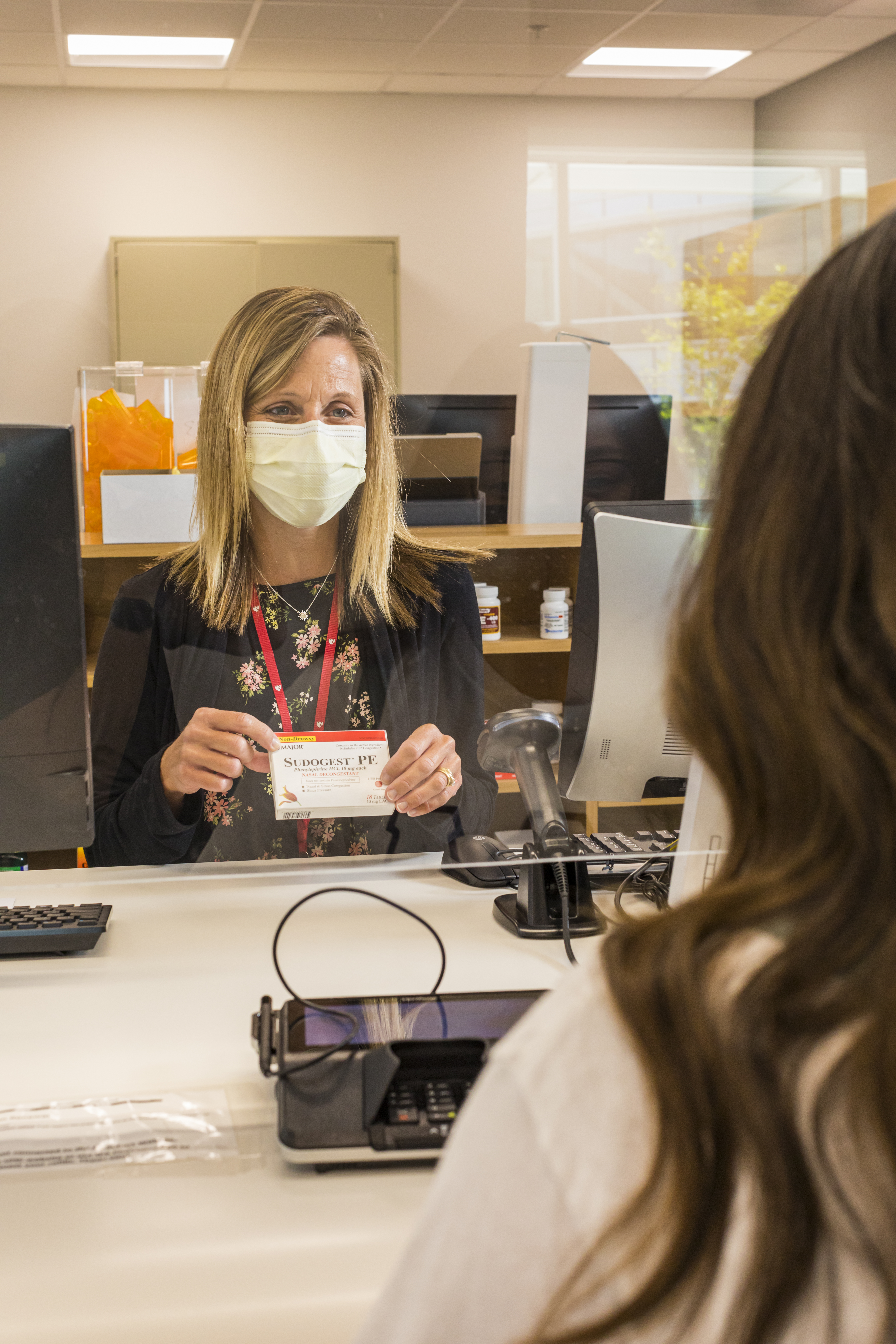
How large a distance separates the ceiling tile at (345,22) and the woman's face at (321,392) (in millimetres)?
421

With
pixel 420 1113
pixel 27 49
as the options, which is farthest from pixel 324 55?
pixel 420 1113

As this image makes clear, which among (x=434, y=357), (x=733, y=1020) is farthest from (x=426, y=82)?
(x=733, y=1020)

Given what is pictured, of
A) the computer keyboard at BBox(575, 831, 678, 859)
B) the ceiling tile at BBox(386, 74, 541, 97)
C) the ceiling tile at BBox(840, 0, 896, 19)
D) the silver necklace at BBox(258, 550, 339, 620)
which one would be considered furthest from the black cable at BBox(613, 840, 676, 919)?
the ceiling tile at BBox(840, 0, 896, 19)

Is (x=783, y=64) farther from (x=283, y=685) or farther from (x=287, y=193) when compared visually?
(x=283, y=685)

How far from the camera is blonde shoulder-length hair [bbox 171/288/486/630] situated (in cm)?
147

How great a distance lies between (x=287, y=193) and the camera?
1541 millimetres

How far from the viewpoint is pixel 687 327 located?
5.65 ft

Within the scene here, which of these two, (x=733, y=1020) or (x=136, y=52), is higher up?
(x=136, y=52)

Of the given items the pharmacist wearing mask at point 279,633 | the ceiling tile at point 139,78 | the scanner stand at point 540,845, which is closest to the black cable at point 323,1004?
the scanner stand at point 540,845

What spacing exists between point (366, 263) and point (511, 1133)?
139cm

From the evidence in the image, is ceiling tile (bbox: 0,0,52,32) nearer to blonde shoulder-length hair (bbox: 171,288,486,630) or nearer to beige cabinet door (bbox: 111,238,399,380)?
beige cabinet door (bbox: 111,238,399,380)

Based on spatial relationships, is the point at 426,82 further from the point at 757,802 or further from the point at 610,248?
the point at 757,802

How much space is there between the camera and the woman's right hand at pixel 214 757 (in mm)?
1491

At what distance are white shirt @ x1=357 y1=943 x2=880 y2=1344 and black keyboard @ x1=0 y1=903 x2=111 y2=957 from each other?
832 millimetres
